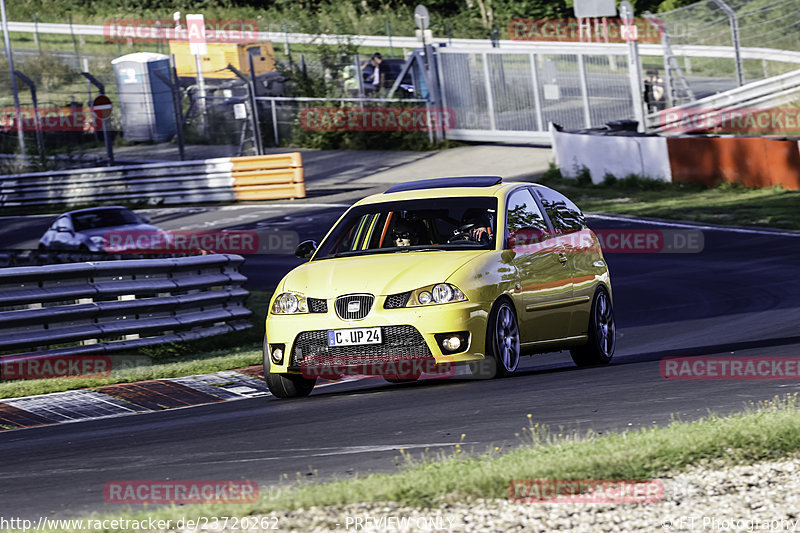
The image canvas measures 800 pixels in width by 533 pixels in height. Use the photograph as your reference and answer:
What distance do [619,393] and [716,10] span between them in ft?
81.8

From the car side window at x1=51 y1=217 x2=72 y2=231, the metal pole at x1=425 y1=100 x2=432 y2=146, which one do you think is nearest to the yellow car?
the car side window at x1=51 y1=217 x2=72 y2=231

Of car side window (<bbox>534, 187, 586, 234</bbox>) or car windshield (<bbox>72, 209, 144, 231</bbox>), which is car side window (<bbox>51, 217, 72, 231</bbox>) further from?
car side window (<bbox>534, 187, 586, 234</bbox>)

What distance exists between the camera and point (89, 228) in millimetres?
23125

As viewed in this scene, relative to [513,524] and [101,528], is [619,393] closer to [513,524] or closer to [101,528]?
[513,524]

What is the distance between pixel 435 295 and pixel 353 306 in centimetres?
57

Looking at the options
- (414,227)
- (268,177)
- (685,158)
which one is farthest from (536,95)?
(414,227)

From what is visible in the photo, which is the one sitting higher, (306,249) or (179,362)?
(306,249)

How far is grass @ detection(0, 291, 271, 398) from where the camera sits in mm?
10953

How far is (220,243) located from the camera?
2520 centimetres

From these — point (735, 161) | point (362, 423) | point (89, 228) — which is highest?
point (89, 228)

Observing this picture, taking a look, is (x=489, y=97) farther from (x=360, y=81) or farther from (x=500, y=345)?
(x=500, y=345)

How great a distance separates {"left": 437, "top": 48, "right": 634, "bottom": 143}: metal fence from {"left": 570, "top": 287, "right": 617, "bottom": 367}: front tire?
21.6 metres

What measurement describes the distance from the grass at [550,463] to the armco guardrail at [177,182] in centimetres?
2484

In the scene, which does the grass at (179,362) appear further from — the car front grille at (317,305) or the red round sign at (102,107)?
the red round sign at (102,107)
